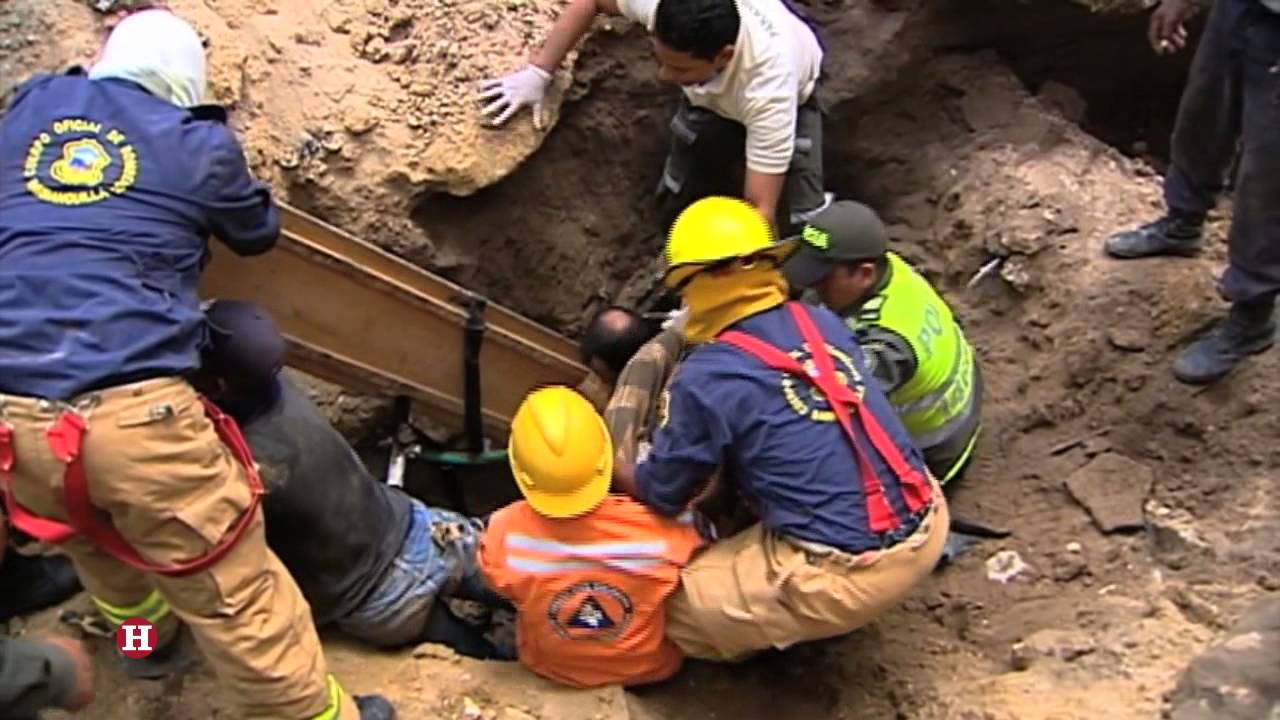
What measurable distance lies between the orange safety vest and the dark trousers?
165 centimetres

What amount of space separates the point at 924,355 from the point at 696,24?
1.09 meters

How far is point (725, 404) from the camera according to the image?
11.1ft

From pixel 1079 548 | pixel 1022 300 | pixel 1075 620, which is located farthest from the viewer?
pixel 1022 300

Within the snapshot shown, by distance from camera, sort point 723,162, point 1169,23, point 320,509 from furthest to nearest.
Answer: point 723,162 → point 1169,23 → point 320,509

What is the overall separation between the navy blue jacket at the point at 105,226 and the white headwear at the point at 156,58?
0.03m

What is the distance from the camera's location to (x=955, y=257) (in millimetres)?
4926

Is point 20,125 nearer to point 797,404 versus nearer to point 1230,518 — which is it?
point 797,404

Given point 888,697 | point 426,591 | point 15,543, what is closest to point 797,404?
point 888,697

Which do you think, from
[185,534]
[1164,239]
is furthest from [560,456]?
[1164,239]

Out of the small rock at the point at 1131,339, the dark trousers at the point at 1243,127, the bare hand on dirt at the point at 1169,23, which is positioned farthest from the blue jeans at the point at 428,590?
the bare hand on dirt at the point at 1169,23

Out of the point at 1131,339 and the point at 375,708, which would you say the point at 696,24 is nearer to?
the point at 1131,339

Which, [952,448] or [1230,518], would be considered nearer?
[1230,518]

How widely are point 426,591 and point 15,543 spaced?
1.06 meters

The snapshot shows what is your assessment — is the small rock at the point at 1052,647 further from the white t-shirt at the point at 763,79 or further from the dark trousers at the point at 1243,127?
the white t-shirt at the point at 763,79
